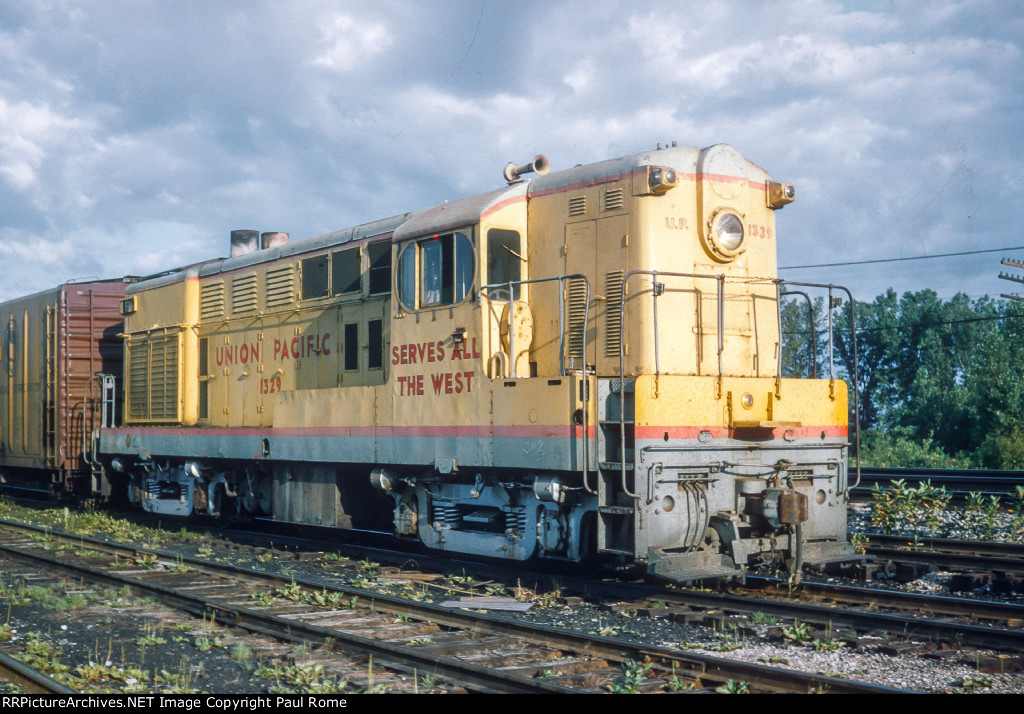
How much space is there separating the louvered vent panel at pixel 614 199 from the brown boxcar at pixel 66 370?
34.0 ft

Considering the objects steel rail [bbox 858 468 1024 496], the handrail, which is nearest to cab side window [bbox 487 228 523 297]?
the handrail

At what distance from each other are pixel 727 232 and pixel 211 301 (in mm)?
7717

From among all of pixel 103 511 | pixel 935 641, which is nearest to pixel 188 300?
pixel 103 511

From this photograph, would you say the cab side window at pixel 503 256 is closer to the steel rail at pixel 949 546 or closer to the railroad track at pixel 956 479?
the steel rail at pixel 949 546

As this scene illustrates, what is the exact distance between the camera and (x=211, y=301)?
1338cm

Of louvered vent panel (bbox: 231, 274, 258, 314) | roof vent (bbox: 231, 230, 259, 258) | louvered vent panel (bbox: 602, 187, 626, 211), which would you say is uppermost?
roof vent (bbox: 231, 230, 259, 258)

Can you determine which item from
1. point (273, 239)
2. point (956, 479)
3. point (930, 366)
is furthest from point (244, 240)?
point (930, 366)

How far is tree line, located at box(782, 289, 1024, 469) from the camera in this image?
102 ft

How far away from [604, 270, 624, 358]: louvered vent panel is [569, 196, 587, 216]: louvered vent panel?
70 cm

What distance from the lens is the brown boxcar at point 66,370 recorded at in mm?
15914

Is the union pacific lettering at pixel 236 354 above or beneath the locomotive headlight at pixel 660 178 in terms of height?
beneath

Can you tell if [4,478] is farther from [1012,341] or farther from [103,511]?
[1012,341]

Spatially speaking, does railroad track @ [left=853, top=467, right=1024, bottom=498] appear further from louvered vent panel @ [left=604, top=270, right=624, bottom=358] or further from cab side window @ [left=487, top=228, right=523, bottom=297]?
cab side window @ [left=487, top=228, right=523, bottom=297]

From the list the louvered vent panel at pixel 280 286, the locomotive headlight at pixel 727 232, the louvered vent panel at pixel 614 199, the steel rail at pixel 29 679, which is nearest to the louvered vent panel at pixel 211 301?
the louvered vent panel at pixel 280 286
